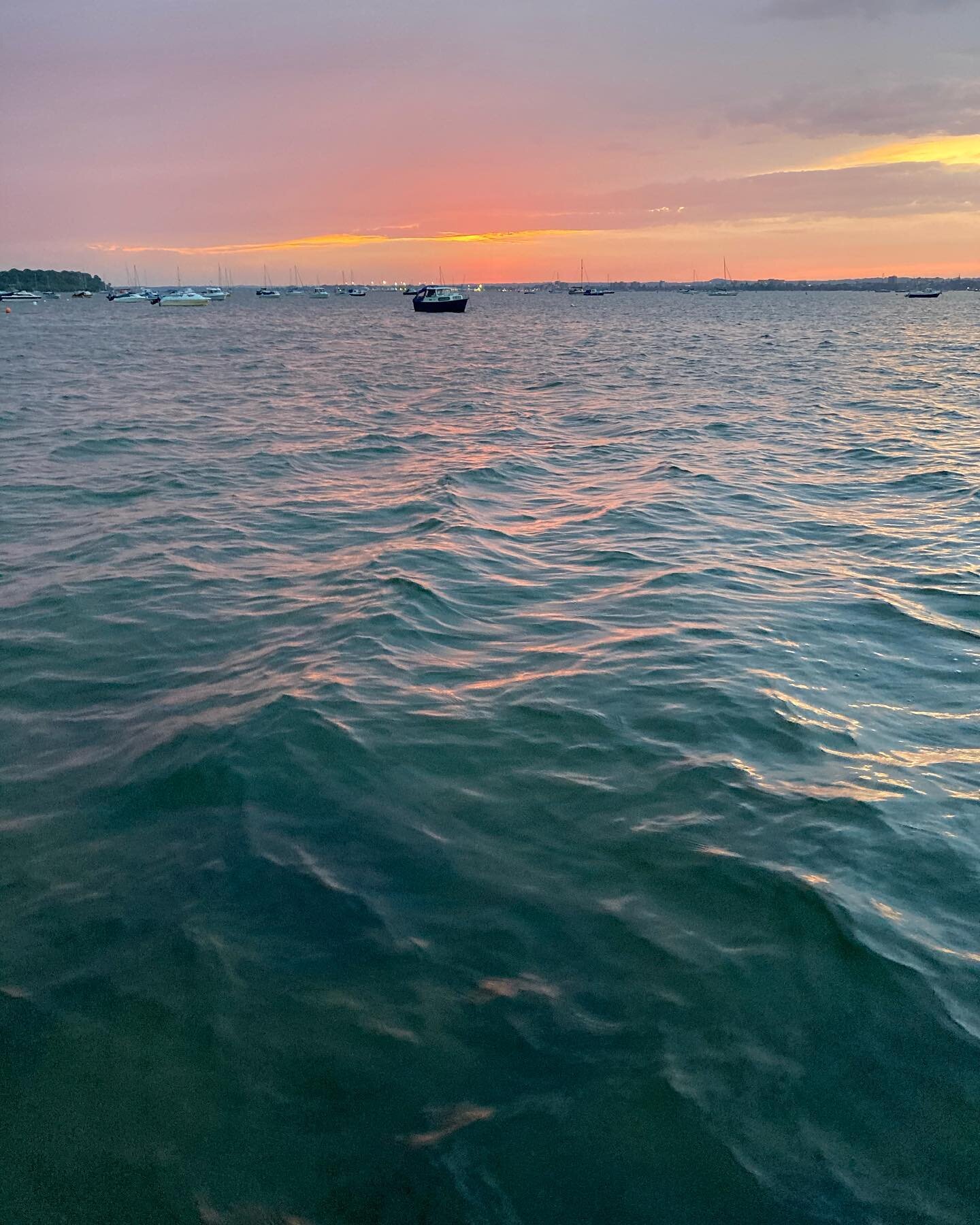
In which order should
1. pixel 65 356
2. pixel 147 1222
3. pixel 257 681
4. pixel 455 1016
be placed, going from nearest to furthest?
pixel 147 1222
pixel 455 1016
pixel 257 681
pixel 65 356

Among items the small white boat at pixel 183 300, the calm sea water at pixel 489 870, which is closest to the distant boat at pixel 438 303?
the small white boat at pixel 183 300

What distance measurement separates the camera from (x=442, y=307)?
134375 millimetres

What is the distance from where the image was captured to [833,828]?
20.6ft

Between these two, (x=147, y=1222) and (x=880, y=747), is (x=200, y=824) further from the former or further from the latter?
(x=880, y=747)

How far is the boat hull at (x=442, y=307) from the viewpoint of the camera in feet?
424

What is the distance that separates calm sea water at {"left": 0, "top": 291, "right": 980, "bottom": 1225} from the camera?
12.7 ft

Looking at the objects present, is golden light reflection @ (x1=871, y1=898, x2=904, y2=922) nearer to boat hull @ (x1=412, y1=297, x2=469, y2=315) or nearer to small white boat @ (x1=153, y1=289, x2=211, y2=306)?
boat hull @ (x1=412, y1=297, x2=469, y2=315)

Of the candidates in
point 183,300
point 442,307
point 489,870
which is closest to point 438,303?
point 442,307

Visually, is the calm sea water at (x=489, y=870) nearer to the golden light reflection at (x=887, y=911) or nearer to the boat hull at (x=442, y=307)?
the golden light reflection at (x=887, y=911)

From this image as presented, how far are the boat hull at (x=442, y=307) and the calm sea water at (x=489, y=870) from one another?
122033 millimetres

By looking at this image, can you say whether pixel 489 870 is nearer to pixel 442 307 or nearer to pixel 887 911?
pixel 887 911

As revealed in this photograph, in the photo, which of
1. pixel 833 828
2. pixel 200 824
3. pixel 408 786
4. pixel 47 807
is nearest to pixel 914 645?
pixel 833 828

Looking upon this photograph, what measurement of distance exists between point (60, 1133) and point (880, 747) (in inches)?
259

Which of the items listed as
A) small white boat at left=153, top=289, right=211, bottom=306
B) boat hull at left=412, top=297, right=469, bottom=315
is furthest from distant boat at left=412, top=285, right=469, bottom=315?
small white boat at left=153, top=289, right=211, bottom=306
